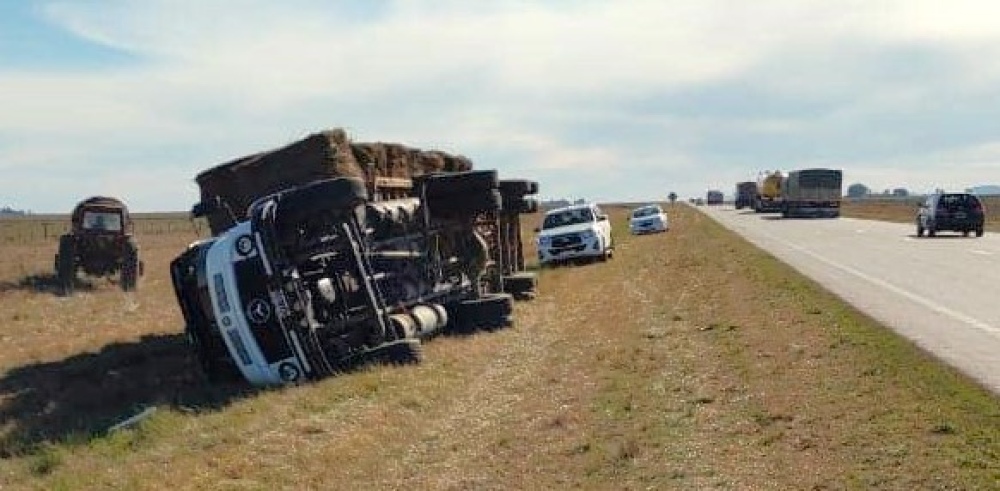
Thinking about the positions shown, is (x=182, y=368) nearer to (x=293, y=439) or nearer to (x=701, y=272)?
(x=293, y=439)

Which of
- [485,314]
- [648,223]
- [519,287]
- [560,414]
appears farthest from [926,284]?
[648,223]

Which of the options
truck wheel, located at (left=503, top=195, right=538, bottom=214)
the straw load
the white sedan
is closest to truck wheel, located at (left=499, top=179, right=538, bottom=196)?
truck wheel, located at (left=503, top=195, right=538, bottom=214)

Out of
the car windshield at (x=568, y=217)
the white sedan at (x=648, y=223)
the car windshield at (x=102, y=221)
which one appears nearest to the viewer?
the car windshield at (x=102, y=221)

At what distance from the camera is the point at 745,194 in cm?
11181

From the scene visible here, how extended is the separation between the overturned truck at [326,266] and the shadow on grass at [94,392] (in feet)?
2.45

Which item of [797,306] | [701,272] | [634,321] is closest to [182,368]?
[634,321]

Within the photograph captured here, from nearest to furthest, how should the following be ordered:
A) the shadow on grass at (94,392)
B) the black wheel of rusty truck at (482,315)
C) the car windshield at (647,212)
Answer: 1. the shadow on grass at (94,392)
2. the black wheel of rusty truck at (482,315)
3. the car windshield at (647,212)

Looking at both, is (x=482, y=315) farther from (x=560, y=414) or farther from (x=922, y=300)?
(x=922, y=300)

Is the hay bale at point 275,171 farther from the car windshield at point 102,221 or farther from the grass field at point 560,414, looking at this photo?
the car windshield at point 102,221

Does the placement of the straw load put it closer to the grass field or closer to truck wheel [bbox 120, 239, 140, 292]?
the grass field

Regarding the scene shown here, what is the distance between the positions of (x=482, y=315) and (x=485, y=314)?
0.16 ft

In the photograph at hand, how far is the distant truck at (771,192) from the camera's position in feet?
259

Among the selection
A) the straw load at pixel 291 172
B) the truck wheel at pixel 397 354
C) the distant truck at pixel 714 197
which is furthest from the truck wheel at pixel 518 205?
the distant truck at pixel 714 197

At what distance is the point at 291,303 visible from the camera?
39.0 feet
